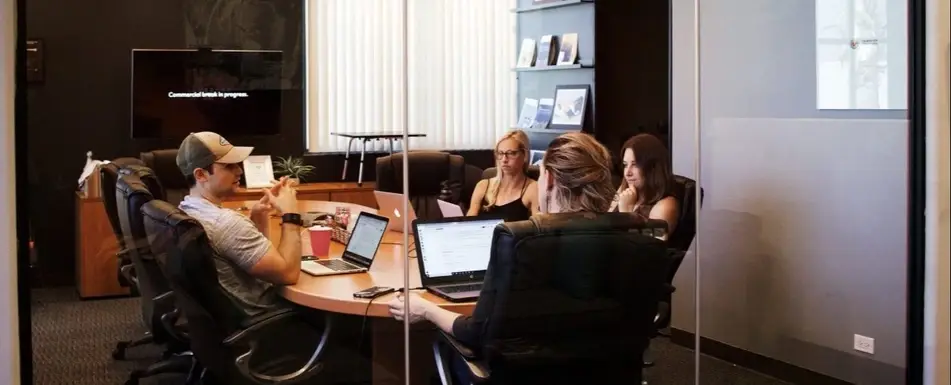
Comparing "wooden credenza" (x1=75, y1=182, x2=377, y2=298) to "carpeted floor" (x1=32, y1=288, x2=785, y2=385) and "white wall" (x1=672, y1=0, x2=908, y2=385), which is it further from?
"white wall" (x1=672, y1=0, x2=908, y2=385)

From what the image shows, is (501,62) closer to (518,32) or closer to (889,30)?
(518,32)

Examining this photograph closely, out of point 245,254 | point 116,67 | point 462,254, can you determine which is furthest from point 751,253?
point 116,67

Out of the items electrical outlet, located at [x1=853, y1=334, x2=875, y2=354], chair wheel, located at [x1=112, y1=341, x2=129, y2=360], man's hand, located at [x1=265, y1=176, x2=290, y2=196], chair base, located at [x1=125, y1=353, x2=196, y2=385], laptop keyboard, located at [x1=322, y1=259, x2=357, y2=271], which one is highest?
man's hand, located at [x1=265, y1=176, x2=290, y2=196]

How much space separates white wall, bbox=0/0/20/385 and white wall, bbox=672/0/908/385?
8.63ft

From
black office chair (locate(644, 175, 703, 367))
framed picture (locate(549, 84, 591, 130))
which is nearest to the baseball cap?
framed picture (locate(549, 84, 591, 130))

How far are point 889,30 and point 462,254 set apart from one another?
2.28 metres

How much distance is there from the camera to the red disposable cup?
356 centimetres

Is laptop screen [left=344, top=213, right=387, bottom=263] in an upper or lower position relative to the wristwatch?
lower

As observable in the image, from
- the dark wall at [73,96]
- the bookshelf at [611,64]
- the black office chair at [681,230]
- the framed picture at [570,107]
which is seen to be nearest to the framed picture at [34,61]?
the dark wall at [73,96]

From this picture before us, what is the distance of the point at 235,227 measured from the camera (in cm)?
339

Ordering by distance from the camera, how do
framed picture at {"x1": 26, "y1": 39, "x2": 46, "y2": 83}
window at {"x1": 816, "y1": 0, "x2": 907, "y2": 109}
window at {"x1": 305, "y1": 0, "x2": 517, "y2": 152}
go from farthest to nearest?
1. window at {"x1": 816, "y1": 0, "x2": 907, "y2": 109}
2. window at {"x1": 305, "y1": 0, "x2": 517, "y2": 152}
3. framed picture at {"x1": 26, "y1": 39, "x2": 46, "y2": 83}

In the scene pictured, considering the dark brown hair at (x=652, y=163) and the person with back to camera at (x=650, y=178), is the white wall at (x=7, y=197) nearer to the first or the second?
the person with back to camera at (x=650, y=178)

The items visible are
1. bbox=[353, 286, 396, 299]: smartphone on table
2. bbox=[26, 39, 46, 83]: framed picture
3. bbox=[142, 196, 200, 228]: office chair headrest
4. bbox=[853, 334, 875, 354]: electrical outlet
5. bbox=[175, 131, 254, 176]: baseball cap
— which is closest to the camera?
bbox=[26, 39, 46, 83]: framed picture

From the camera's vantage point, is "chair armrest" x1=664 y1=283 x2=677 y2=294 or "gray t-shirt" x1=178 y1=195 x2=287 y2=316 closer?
"gray t-shirt" x1=178 y1=195 x2=287 y2=316
